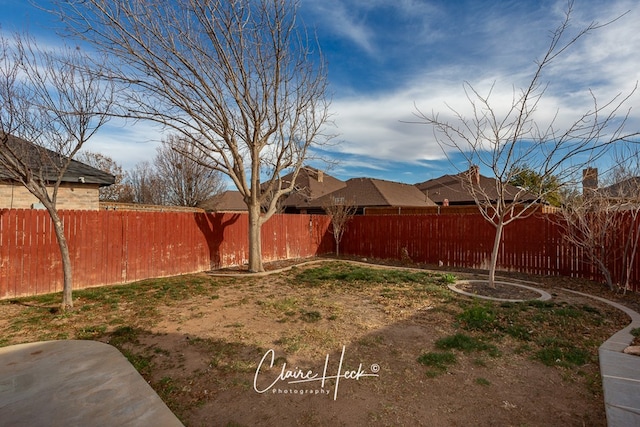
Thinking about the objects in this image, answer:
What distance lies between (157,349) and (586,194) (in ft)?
33.1

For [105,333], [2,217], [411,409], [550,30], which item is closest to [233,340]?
[105,333]

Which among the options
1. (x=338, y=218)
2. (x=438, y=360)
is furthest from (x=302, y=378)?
(x=338, y=218)

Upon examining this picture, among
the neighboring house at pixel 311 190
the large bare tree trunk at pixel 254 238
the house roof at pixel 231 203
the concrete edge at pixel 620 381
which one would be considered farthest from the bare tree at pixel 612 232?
the house roof at pixel 231 203

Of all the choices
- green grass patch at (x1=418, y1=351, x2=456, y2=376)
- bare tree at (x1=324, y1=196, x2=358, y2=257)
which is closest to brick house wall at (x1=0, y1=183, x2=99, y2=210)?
bare tree at (x1=324, y1=196, x2=358, y2=257)

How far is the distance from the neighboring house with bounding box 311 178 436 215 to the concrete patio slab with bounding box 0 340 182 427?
17.6 meters

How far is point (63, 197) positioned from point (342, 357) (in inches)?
388

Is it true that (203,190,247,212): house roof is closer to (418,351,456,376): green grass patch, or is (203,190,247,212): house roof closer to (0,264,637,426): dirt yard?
(0,264,637,426): dirt yard

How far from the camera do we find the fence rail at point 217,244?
6539 mm

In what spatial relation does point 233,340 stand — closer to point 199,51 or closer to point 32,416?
point 32,416

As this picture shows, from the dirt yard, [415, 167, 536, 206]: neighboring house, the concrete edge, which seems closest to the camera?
the concrete edge

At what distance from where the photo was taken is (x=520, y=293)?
6480mm

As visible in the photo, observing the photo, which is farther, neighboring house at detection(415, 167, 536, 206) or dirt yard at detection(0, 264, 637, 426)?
neighboring house at detection(415, 167, 536, 206)

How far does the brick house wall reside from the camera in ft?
28.4

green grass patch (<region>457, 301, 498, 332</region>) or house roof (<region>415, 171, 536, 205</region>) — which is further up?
house roof (<region>415, 171, 536, 205</region>)
